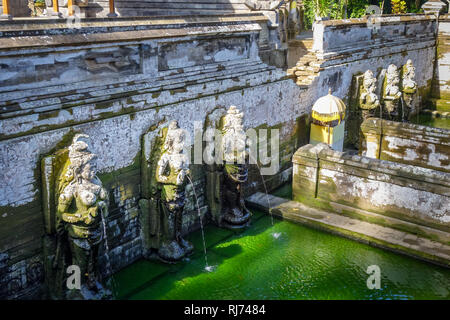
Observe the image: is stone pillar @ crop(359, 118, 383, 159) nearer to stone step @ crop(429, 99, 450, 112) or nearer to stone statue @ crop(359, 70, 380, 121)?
stone statue @ crop(359, 70, 380, 121)

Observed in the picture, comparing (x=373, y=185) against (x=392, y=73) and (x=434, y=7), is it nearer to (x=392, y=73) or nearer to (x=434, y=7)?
(x=392, y=73)

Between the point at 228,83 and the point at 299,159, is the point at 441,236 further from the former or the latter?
the point at 228,83

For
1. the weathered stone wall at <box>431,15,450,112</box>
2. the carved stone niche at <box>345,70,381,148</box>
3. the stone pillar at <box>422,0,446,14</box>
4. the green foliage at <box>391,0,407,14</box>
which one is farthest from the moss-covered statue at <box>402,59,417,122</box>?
the green foliage at <box>391,0,407,14</box>

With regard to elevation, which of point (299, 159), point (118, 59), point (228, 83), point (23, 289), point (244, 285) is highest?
point (118, 59)

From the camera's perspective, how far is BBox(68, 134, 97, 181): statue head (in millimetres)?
5508

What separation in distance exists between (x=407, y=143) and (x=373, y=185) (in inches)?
94.0

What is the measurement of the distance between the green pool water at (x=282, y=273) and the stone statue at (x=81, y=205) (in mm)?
973

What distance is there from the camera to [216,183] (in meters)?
8.12

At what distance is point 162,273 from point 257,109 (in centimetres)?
368

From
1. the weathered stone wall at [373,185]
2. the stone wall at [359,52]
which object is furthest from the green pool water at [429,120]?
the weathered stone wall at [373,185]

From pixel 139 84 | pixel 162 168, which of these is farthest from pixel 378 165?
pixel 139 84

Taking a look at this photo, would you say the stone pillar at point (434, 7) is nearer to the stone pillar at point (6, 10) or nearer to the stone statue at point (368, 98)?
the stone statue at point (368, 98)

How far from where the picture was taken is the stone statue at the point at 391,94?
43.2 ft

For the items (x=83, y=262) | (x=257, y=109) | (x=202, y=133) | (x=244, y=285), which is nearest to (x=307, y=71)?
(x=257, y=109)
